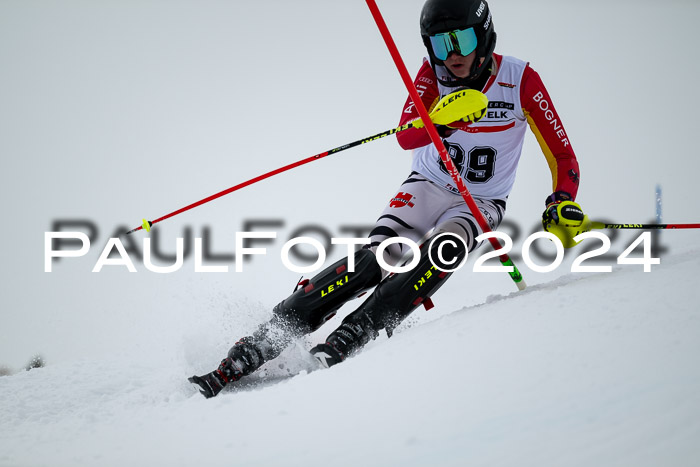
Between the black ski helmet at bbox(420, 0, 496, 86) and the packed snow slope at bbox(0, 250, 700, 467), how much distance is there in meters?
1.15

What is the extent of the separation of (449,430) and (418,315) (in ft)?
8.32

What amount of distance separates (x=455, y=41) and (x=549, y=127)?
64cm

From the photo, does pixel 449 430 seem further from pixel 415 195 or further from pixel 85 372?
pixel 85 372

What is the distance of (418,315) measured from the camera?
379 centimetres

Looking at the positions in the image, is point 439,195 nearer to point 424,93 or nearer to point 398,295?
point 424,93

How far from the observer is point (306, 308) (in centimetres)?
233

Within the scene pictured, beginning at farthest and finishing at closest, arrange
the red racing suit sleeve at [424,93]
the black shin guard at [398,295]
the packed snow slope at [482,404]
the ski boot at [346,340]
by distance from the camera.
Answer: the red racing suit sleeve at [424,93], the black shin guard at [398,295], the ski boot at [346,340], the packed snow slope at [482,404]

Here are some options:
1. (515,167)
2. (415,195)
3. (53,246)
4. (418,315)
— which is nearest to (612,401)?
(415,195)

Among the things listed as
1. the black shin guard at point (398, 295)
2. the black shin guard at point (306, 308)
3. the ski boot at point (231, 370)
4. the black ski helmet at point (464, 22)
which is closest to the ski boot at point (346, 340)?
the black shin guard at point (398, 295)

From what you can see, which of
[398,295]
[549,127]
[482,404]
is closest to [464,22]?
[549,127]

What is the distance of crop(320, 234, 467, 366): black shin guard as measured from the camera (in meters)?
2.24

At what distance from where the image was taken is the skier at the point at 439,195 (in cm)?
228

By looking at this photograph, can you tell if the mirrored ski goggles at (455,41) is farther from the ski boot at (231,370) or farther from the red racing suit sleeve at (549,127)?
the ski boot at (231,370)

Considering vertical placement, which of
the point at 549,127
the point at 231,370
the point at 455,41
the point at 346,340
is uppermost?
the point at 455,41
